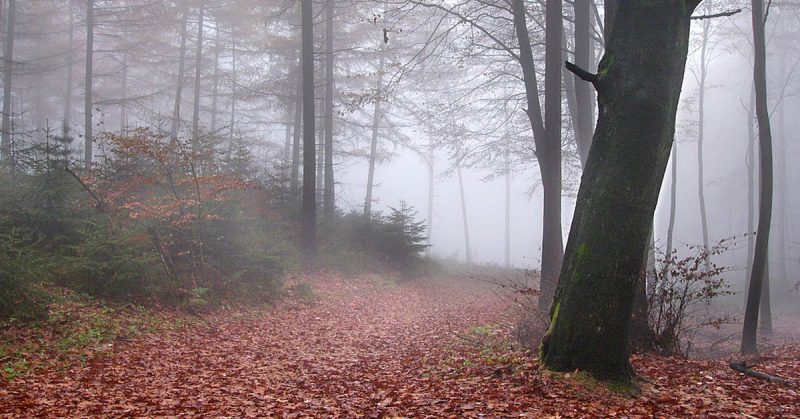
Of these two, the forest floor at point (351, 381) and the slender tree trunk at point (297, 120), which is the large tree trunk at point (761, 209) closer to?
the forest floor at point (351, 381)

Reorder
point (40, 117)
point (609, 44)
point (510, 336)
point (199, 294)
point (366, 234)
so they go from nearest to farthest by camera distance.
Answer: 1. point (609, 44)
2. point (510, 336)
3. point (199, 294)
4. point (366, 234)
5. point (40, 117)

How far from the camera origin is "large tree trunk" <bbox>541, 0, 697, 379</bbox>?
4520 mm

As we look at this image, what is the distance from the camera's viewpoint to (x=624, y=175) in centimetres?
452

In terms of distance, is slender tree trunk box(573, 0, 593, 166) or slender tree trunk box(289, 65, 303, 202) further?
slender tree trunk box(289, 65, 303, 202)

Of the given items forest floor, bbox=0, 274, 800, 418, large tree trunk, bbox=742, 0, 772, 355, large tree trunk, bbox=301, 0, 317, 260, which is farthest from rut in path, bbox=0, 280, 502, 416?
large tree trunk, bbox=742, 0, 772, 355

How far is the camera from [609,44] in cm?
480

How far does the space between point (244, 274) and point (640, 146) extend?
847cm

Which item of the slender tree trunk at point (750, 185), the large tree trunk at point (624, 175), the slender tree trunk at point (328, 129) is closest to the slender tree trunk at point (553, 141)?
the large tree trunk at point (624, 175)

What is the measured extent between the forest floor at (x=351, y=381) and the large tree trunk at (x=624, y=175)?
1.48 feet

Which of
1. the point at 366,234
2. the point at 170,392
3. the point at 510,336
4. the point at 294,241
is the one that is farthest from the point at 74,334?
the point at 366,234

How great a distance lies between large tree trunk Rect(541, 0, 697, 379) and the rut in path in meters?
1.61

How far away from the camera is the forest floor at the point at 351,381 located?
434 cm

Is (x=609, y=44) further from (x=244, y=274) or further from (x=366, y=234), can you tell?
(x=366, y=234)

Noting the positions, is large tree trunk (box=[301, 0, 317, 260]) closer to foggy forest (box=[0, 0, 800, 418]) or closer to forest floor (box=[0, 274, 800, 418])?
foggy forest (box=[0, 0, 800, 418])
